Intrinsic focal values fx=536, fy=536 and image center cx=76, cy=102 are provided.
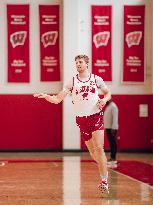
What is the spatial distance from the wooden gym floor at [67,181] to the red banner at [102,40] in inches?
133

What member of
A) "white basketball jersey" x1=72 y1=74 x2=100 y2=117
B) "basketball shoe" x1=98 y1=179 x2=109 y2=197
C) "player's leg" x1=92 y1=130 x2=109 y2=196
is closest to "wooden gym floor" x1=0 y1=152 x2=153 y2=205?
"basketball shoe" x1=98 y1=179 x2=109 y2=197

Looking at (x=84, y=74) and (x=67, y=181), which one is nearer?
(x=84, y=74)

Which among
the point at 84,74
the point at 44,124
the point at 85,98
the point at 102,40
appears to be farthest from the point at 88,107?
the point at 102,40

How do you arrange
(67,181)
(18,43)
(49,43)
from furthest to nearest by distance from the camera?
(49,43), (18,43), (67,181)

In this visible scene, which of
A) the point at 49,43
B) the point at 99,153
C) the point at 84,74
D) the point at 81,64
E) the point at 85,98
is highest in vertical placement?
the point at 49,43

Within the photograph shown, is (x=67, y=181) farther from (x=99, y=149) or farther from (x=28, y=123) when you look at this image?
(x=28, y=123)

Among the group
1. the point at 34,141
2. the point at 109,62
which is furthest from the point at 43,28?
the point at 34,141

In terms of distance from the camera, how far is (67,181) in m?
10.7

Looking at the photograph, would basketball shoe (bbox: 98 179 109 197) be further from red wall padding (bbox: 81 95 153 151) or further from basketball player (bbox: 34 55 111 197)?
red wall padding (bbox: 81 95 153 151)

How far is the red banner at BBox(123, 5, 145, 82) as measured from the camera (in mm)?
18578

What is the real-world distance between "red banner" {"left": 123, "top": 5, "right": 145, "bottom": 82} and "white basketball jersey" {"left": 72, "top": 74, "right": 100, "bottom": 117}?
33.2 feet

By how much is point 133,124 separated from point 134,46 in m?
2.71

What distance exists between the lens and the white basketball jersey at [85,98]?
28.1 feet

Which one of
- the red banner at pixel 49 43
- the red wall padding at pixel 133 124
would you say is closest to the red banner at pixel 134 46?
the red wall padding at pixel 133 124
